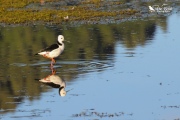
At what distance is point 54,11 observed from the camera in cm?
→ 3700

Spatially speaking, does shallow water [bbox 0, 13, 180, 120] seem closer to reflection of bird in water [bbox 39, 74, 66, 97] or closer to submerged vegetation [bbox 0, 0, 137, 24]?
reflection of bird in water [bbox 39, 74, 66, 97]

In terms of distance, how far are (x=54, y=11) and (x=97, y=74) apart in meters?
18.7

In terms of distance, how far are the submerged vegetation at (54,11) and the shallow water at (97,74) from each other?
4.42 meters

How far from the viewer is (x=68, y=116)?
45.0 ft

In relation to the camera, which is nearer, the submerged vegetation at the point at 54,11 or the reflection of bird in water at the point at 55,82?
the reflection of bird in water at the point at 55,82

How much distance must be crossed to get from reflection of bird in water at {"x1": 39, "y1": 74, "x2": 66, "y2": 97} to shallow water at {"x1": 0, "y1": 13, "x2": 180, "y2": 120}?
124 millimetres

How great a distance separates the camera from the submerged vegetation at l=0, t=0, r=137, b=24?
34188mm

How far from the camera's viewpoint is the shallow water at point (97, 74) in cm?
1422
